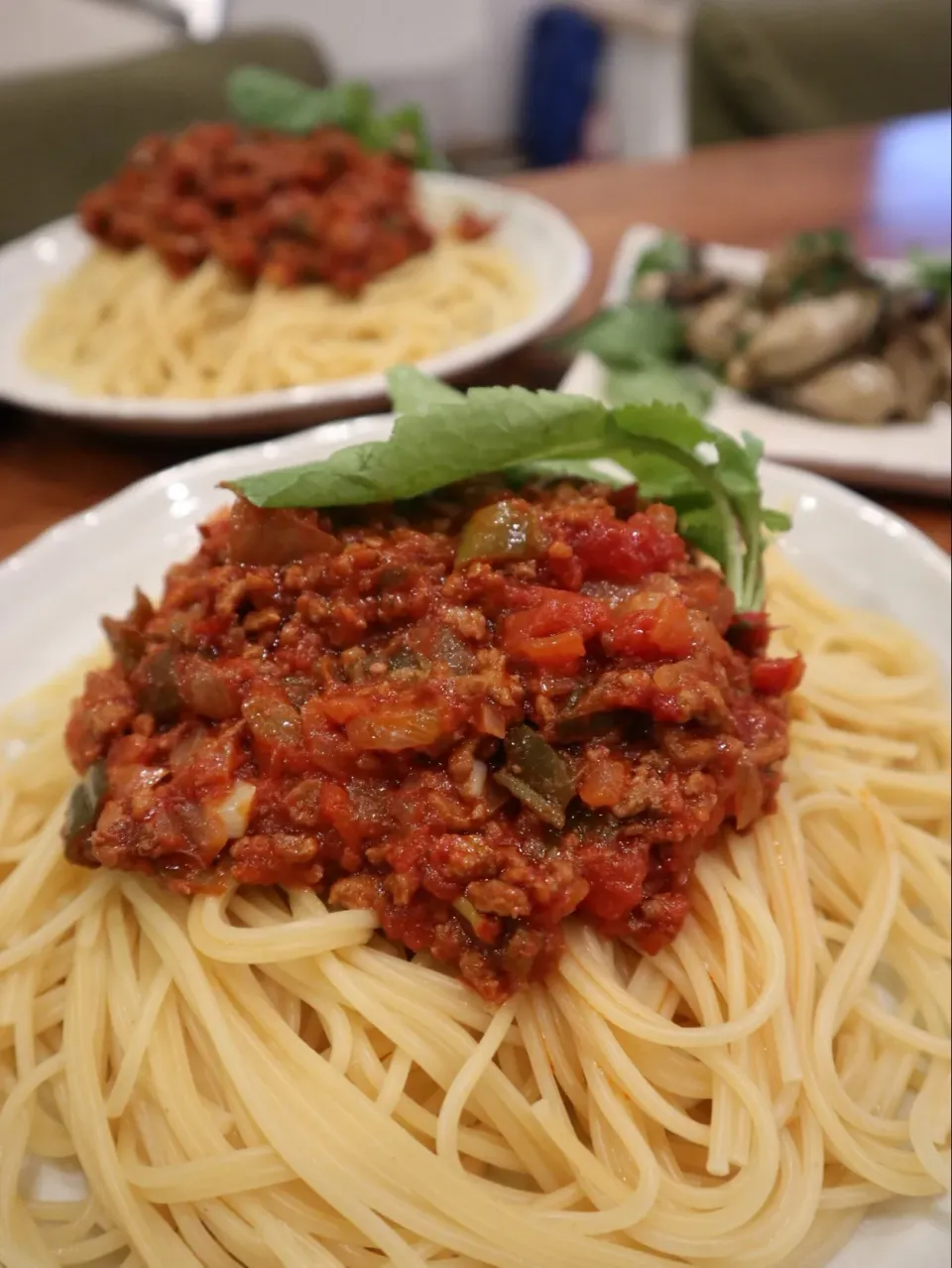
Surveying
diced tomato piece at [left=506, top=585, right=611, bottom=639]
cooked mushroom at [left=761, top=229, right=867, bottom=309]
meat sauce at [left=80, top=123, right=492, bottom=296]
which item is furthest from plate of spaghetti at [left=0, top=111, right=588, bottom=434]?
diced tomato piece at [left=506, top=585, right=611, bottom=639]

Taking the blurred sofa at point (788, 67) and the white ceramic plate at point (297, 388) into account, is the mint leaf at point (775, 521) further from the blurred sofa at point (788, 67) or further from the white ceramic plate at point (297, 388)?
the blurred sofa at point (788, 67)

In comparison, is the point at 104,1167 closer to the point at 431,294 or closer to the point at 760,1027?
the point at 760,1027

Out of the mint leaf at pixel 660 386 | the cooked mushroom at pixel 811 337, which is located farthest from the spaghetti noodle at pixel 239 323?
the cooked mushroom at pixel 811 337

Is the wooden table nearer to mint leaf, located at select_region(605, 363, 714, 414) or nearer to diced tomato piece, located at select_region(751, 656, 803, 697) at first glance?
mint leaf, located at select_region(605, 363, 714, 414)

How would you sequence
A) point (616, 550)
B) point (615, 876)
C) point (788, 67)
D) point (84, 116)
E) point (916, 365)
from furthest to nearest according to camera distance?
point (788, 67)
point (84, 116)
point (916, 365)
point (616, 550)
point (615, 876)

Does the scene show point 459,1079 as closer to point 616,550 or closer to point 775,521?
point 616,550

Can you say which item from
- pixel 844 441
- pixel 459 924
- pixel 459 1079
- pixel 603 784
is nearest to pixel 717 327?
pixel 844 441

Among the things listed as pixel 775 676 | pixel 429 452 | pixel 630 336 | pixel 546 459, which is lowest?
pixel 630 336
